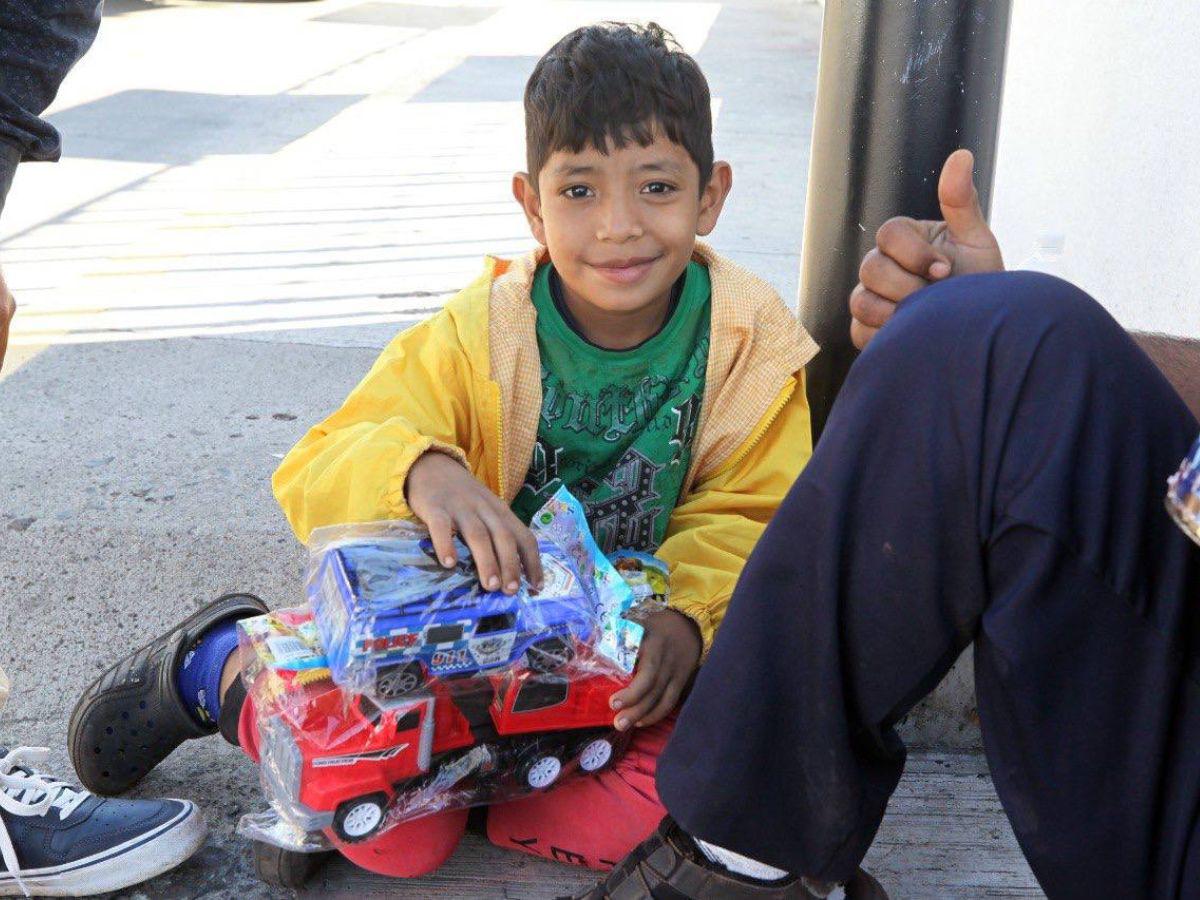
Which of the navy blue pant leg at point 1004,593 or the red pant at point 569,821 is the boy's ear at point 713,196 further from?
the navy blue pant leg at point 1004,593

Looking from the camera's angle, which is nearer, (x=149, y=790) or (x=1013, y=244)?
(x=149, y=790)

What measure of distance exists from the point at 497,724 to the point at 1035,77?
286 centimetres

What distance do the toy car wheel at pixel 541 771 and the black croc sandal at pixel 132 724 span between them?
1.84ft

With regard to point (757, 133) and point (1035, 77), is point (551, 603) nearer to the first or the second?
point (1035, 77)

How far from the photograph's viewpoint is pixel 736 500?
221cm

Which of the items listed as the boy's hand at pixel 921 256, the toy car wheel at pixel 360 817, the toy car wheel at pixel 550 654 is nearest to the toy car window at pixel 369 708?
the toy car wheel at pixel 360 817

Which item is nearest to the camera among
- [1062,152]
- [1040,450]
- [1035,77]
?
[1040,450]

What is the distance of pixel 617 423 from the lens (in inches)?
87.3

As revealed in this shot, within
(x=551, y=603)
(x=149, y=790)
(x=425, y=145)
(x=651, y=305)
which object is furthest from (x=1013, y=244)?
(x=425, y=145)

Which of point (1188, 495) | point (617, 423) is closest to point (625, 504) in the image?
point (617, 423)

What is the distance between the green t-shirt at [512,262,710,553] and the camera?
2.21 m

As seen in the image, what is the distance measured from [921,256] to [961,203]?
0.08 meters

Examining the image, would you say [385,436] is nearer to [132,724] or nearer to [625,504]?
[625,504]

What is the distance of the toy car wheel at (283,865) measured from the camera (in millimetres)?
1911
